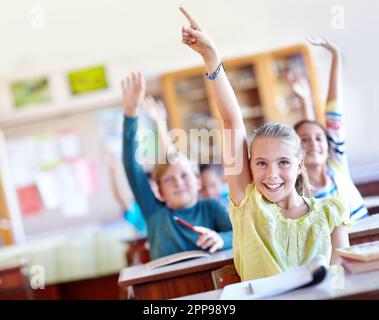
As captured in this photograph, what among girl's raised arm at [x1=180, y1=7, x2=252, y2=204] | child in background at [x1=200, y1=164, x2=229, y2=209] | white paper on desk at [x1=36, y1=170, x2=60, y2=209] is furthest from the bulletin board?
girl's raised arm at [x1=180, y1=7, x2=252, y2=204]

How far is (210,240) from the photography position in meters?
1.58

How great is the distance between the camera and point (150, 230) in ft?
6.04

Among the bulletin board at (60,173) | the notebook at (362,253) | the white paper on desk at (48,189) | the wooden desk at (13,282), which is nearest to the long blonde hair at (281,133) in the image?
the notebook at (362,253)

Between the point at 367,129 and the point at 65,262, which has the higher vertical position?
the point at 367,129

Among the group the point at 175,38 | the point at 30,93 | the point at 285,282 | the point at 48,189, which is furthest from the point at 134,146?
the point at 48,189

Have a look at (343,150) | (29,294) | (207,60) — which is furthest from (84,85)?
(207,60)

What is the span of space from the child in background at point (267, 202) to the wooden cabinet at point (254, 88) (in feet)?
11.2

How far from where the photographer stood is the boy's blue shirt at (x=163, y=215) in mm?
1756

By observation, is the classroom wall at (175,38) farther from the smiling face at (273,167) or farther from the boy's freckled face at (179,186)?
the smiling face at (273,167)

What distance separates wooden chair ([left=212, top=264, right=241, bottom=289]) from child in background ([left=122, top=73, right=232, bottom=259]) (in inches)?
9.9

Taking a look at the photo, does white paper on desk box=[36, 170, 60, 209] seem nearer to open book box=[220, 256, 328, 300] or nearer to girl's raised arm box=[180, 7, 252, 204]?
girl's raised arm box=[180, 7, 252, 204]

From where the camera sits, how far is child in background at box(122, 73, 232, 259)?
5.73 feet
